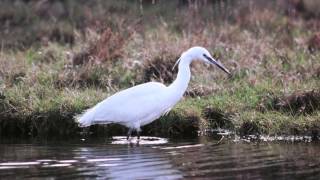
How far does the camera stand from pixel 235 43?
16.5 m

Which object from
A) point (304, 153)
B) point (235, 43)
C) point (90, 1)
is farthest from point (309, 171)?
point (90, 1)

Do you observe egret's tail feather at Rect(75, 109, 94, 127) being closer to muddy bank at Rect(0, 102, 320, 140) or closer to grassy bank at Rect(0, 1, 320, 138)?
muddy bank at Rect(0, 102, 320, 140)

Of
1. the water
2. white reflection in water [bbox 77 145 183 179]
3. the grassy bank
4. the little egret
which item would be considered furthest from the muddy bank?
white reflection in water [bbox 77 145 183 179]

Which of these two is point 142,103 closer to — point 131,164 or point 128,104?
point 128,104

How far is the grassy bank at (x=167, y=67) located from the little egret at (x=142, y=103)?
0.72m

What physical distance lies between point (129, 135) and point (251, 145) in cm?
185

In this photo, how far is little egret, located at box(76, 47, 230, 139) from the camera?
37.9 feet

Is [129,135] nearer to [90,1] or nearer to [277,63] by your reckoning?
[277,63]

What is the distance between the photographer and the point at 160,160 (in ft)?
32.1

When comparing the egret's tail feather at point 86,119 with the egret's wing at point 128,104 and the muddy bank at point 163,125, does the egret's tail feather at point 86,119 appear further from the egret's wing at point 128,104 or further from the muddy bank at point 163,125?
the muddy bank at point 163,125

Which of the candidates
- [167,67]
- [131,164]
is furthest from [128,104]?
[167,67]

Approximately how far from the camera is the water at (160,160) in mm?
8922

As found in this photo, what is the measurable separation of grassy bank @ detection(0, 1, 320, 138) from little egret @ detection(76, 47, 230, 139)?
0.72 metres

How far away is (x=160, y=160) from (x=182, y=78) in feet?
7.09
